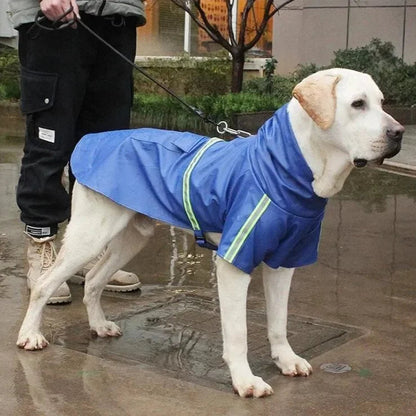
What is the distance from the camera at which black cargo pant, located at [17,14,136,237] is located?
4.47 meters

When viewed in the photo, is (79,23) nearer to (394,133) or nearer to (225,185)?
(225,185)

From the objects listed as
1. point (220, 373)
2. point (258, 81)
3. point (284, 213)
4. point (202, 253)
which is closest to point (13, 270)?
point (202, 253)

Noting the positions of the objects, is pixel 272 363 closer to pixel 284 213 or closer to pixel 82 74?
pixel 284 213

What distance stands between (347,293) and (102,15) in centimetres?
215

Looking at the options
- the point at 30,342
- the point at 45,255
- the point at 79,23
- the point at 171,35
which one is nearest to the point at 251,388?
the point at 30,342

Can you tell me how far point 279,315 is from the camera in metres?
3.67

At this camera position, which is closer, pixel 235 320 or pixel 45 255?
pixel 235 320

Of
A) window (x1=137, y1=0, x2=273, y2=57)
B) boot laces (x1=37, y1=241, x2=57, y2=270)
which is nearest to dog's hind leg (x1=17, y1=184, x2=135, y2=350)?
boot laces (x1=37, y1=241, x2=57, y2=270)

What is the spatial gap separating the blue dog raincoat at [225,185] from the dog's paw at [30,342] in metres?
0.78

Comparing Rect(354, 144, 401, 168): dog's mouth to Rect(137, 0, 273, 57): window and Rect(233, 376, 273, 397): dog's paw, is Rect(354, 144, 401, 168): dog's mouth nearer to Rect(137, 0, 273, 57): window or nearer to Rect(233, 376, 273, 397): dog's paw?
Rect(233, 376, 273, 397): dog's paw

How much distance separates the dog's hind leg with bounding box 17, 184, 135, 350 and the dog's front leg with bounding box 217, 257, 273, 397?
2.17 ft

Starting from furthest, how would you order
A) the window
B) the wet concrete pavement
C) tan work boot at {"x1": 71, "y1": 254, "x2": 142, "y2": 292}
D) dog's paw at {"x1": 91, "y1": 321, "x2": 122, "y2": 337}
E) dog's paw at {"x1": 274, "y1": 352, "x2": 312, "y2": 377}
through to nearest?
the window → tan work boot at {"x1": 71, "y1": 254, "x2": 142, "y2": 292} → dog's paw at {"x1": 91, "y1": 321, "x2": 122, "y2": 337} → dog's paw at {"x1": 274, "y1": 352, "x2": 312, "y2": 377} → the wet concrete pavement

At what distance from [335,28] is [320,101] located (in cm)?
1307

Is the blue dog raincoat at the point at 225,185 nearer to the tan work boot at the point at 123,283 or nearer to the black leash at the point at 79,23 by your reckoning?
the black leash at the point at 79,23
